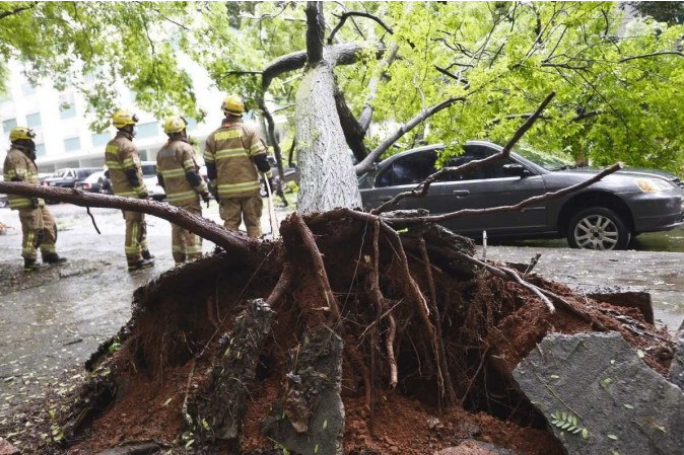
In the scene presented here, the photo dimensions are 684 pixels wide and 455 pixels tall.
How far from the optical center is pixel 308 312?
2225 mm

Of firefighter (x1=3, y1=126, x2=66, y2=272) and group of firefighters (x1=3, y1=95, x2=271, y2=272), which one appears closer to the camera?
group of firefighters (x1=3, y1=95, x2=271, y2=272)

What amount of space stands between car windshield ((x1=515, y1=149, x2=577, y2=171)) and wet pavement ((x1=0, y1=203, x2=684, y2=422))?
1202 millimetres

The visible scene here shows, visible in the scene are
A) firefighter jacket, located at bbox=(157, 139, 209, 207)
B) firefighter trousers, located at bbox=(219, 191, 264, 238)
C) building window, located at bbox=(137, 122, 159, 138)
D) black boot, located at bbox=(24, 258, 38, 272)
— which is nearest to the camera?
firefighter trousers, located at bbox=(219, 191, 264, 238)

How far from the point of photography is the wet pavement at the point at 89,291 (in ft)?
11.2

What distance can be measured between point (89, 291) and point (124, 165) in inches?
65.7

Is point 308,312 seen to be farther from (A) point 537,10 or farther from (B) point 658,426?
(A) point 537,10

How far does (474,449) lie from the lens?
71.7 inches

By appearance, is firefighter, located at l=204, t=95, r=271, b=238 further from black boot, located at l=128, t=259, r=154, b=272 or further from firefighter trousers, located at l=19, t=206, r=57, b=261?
firefighter trousers, located at l=19, t=206, r=57, b=261

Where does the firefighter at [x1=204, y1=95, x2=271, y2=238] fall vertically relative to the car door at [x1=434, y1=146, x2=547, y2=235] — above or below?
above

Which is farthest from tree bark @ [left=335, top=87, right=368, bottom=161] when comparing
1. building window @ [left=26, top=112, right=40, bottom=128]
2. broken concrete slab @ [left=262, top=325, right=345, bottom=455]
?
building window @ [left=26, top=112, right=40, bottom=128]

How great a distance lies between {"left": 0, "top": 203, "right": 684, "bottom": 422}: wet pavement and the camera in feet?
11.2

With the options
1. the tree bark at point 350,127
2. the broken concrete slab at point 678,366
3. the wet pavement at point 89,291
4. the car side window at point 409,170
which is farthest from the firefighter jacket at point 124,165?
the broken concrete slab at point 678,366

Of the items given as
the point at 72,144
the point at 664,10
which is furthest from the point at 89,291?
the point at 72,144

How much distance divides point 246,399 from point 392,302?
2.57ft
